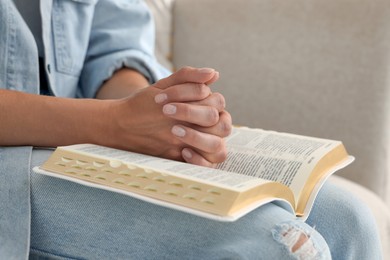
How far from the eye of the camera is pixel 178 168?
640 millimetres

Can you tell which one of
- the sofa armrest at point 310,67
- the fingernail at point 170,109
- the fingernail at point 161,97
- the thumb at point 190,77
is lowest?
the sofa armrest at point 310,67

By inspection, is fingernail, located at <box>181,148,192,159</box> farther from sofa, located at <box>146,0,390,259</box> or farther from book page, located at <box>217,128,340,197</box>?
sofa, located at <box>146,0,390,259</box>

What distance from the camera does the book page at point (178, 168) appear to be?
59 cm

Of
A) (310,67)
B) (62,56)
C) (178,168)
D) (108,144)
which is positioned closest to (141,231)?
(178,168)

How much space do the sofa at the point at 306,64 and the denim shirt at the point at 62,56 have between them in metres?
0.41

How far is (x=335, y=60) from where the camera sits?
140 cm

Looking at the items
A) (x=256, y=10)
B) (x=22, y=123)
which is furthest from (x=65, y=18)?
(x=256, y=10)

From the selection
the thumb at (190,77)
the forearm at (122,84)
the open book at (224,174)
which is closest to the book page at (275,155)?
the open book at (224,174)

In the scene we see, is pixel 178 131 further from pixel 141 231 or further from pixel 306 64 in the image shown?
pixel 306 64

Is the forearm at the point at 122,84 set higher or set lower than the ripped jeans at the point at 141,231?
lower

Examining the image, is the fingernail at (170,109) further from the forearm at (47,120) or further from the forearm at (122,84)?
the forearm at (122,84)

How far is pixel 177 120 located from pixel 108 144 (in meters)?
0.09

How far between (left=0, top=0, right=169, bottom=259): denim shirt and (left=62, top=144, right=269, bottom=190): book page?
7 centimetres

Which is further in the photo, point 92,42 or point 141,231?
point 92,42
